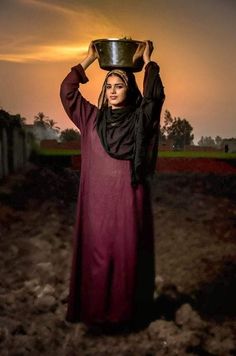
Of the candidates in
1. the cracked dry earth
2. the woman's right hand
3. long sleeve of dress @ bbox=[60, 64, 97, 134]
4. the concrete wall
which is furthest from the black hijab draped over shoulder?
the concrete wall

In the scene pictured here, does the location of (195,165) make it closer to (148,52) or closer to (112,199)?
(112,199)

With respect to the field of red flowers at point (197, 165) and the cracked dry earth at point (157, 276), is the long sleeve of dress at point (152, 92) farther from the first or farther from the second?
the field of red flowers at point (197, 165)

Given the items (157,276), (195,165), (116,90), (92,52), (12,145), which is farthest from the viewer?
(195,165)

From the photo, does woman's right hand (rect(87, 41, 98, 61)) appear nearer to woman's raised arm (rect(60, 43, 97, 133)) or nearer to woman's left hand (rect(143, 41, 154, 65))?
woman's raised arm (rect(60, 43, 97, 133))

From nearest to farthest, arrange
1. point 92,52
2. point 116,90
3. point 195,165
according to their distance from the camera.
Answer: point 116,90, point 92,52, point 195,165

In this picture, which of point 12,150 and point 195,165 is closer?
point 12,150

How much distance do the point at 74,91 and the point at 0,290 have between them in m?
1.98

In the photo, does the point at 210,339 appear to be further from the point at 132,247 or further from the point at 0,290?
the point at 0,290

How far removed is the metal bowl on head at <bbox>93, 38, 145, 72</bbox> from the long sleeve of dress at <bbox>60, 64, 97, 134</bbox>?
191 mm

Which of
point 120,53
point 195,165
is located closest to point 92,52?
point 120,53

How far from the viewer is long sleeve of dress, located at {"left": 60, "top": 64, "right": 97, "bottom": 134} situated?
336cm

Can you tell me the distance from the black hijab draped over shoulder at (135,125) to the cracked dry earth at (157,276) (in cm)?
116

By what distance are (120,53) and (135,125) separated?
0.48 metres

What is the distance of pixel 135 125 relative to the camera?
3.28 m
